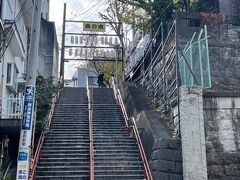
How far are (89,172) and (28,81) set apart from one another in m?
5.21

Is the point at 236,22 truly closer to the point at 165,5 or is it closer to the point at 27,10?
the point at 165,5

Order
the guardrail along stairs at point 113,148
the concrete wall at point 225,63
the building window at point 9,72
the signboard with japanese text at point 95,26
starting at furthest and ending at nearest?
the signboard with japanese text at point 95,26, the building window at point 9,72, the concrete wall at point 225,63, the guardrail along stairs at point 113,148

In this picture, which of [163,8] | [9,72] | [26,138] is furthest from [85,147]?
[163,8]

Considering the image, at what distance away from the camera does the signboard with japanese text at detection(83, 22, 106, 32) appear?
92.5ft

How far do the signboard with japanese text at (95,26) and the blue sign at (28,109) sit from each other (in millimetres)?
20114

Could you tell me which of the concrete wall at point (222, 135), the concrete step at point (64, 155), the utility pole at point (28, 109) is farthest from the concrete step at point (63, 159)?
the utility pole at point (28, 109)

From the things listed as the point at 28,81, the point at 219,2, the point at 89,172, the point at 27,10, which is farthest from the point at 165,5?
the point at 28,81

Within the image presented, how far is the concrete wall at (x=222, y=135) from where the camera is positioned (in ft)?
40.1

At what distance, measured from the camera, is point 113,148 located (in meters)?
14.6

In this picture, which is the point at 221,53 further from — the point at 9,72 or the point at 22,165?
the point at 22,165

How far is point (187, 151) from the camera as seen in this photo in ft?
39.1

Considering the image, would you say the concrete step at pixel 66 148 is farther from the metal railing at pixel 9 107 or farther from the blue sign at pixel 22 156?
the blue sign at pixel 22 156

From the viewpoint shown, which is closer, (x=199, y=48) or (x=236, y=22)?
(x=199, y=48)

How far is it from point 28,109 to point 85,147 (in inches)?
257
